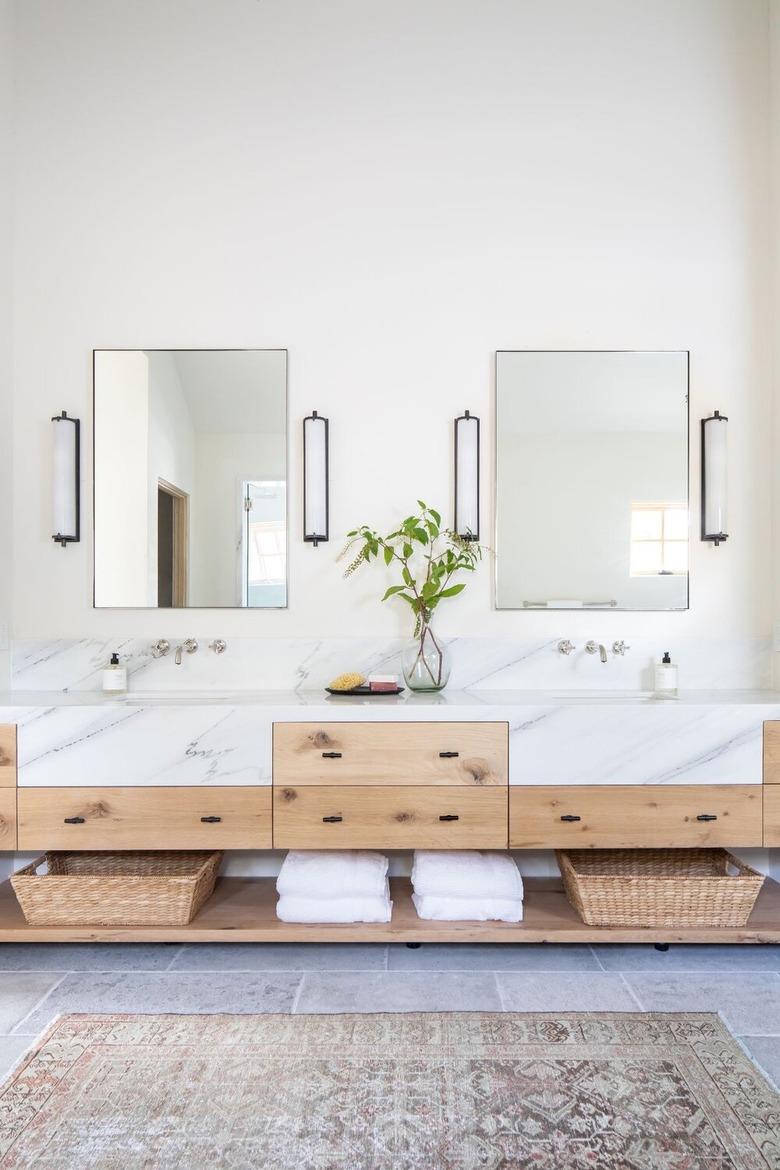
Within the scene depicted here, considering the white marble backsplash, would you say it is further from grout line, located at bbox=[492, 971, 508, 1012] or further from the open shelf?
grout line, located at bbox=[492, 971, 508, 1012]

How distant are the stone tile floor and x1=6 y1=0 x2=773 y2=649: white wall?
3.56ft

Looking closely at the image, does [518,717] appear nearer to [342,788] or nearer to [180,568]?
[342,788]

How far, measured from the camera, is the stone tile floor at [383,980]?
2.05 m

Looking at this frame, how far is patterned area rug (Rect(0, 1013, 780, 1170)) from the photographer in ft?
4.96

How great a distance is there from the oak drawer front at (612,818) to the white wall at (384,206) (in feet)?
2.28

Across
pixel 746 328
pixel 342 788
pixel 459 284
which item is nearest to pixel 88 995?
pixel 342 788

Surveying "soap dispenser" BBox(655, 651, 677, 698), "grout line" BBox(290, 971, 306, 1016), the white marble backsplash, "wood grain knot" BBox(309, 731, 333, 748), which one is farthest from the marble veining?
"grout line" BBox(290, 971, 306, 1016)

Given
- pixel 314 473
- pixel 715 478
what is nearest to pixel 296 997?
pixel 314 473

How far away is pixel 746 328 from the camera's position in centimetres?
290

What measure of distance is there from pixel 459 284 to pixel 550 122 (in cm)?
68

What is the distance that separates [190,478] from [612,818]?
5.96ft

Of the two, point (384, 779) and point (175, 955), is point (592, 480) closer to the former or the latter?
point (384, 779)

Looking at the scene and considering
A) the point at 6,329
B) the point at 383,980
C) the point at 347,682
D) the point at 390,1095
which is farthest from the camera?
the point at 6,329

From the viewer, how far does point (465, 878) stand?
7.76ft
